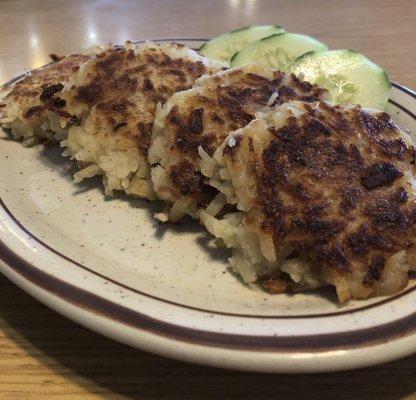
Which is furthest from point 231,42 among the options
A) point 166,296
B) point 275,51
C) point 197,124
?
point 166,296

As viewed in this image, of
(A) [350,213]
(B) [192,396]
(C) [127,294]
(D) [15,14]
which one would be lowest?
(D) [15,14]

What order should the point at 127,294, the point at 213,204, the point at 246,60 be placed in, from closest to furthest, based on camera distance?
the point at 127,294 → the point at 213,204 → the point at 246,60

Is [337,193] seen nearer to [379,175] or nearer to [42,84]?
[379,175]

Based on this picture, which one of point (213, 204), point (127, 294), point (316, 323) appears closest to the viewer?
point (316, 323)

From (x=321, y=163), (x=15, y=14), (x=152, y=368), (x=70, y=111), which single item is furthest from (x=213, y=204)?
(x=15, y=14)

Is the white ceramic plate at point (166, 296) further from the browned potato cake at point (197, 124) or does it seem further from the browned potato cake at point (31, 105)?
the browned potato cake at point (31, 105)

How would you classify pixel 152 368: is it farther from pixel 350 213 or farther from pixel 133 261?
pixel 350 213

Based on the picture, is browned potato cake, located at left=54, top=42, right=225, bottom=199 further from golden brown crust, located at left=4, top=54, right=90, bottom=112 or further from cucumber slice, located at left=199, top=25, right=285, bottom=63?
cucumber slice, located at left=199, top=25, right=285, bottom=63
